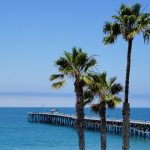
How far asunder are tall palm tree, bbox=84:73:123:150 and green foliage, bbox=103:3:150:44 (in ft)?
7.15

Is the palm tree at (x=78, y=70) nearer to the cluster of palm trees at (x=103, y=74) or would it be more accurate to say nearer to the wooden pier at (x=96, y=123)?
the cluster of palm trees at (x=103, y=74)

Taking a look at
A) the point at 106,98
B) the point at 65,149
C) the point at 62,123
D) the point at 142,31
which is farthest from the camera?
the point at 62,123

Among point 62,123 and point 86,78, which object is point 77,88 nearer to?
point 86,78

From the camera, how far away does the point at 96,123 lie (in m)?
102

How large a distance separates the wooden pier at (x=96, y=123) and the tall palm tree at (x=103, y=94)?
5681cm

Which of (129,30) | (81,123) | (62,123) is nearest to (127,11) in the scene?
(129,30)

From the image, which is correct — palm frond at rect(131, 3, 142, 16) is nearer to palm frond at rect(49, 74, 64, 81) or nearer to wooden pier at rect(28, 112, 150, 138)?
palm frond at rect(49, 74, 64, 81)

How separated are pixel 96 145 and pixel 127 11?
51355 millimetres

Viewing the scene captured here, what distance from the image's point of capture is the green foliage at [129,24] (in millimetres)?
25750

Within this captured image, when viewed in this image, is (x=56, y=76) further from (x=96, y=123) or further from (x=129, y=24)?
(x=96, y=123)

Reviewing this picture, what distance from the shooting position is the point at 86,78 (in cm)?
2614

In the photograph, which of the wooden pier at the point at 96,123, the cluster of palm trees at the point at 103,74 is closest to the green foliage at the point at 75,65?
the cluster of palm trees at the point at 103,74

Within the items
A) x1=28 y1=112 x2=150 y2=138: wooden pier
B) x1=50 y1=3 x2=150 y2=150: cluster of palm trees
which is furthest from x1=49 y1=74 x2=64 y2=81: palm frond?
x1=28 y1=112 x2=150 y2=138: wooden pier

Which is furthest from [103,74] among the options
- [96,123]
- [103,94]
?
[96,123]
